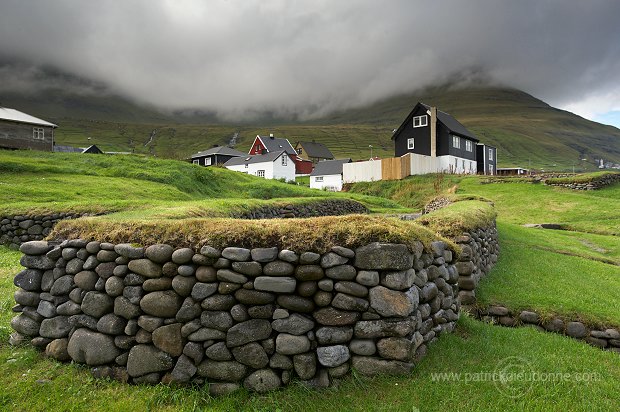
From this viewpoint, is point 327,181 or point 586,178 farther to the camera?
point 327,181

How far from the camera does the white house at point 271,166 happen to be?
254 ft

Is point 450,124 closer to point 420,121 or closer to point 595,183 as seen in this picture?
point 420,121

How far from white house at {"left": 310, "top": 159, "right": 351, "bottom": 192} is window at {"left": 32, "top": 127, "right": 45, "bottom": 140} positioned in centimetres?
3837

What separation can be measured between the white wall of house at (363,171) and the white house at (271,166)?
24704 mm

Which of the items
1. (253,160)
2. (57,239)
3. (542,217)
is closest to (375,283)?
(57,239)

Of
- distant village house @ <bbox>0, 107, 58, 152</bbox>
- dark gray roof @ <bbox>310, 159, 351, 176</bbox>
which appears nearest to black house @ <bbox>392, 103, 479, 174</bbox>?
dark gray roof @ <bbox>310, 159, 351, 176</bbox>

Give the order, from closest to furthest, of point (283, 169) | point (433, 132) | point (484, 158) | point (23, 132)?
point (23, 132) → point (433, 132) → point (484, 158) → point (283, 169)

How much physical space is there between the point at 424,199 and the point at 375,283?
37501 millimetres

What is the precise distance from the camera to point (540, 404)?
→ 4.79 meters

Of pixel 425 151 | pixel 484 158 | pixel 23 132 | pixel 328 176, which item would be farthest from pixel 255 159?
pixel 484 158

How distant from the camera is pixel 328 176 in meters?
66.6

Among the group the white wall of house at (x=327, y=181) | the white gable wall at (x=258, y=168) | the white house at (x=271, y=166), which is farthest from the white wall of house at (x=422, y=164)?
the white gable wall at (x=258, y=168)

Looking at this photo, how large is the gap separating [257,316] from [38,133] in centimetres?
5656

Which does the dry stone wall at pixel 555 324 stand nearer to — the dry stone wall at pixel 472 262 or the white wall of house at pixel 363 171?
the dry stone wall at pixel 472 262
